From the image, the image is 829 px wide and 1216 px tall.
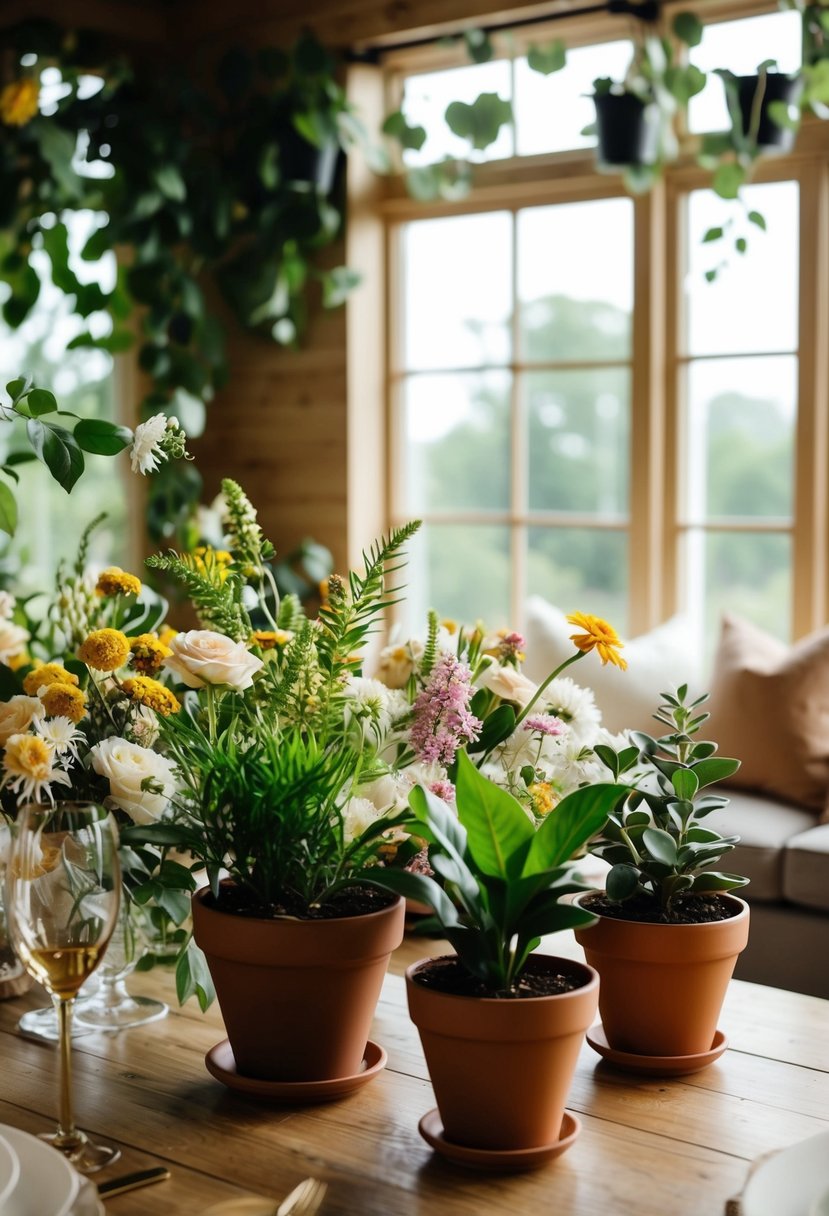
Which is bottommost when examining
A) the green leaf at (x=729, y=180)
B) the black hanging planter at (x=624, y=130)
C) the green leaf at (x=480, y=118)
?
the green leaf at (x=729, y=180)

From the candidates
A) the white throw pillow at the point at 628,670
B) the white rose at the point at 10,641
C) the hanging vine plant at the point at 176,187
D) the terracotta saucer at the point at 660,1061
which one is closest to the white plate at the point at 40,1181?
the terracotta saucer at the point at 660,1061

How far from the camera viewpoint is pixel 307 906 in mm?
1121

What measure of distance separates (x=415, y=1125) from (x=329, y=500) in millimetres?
3513

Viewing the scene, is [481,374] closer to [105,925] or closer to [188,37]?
[188,37]

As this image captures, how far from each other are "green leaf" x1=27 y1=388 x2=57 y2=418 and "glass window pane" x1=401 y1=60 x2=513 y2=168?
3166mm

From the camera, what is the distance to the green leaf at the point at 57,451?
3.98ft

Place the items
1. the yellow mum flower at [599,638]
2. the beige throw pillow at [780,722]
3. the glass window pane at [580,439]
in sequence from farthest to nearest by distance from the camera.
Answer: the glass window pane at [580,439]
the beige throw pillow at [780,722]
the yellow mum flower at [599,638]

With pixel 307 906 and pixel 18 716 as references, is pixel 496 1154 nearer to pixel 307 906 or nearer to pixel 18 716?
pixel 307 906

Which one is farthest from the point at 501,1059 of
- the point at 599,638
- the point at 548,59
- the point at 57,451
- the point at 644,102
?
the point at 548,59

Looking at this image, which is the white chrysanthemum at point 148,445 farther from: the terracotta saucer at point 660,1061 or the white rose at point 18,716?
the terracotta saucer at point 660,1061

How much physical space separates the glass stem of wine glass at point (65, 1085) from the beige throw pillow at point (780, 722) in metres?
2.39

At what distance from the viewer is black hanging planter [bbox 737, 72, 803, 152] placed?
136 inches

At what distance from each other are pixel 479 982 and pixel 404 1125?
138mm

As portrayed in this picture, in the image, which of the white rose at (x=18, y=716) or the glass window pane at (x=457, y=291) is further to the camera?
the glass window pane at (x=457, y=291)
